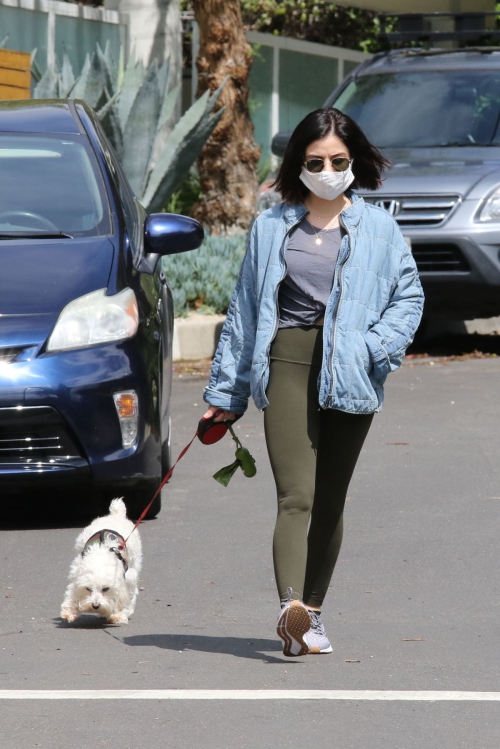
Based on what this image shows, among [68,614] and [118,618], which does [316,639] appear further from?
[68,614]

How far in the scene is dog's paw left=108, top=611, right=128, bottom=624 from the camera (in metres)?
4.96

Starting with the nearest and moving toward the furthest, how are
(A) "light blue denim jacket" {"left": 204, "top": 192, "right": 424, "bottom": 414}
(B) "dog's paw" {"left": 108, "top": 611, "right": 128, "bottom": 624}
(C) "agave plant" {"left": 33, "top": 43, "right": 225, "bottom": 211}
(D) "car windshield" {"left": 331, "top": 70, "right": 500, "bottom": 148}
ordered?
1. (A) "light blue denim jacket" {"left": 204, "top": 192, "right": 424, "bottom": 414}
2. (B) "dog's paw" {"left": 108, "top": 611, "right": 128, "bottom": 624}
3. (D) "car windshield" {"left": 331, "top": 70, "right": 500, "bottom": 148}
4. (C) "agave plant" {"left": 33, "top": 43, "right": 225, "bottom": 211}

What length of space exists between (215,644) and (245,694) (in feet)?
1.89

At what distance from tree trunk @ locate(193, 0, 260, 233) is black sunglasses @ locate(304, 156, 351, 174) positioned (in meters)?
10.5

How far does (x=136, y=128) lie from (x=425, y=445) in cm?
515

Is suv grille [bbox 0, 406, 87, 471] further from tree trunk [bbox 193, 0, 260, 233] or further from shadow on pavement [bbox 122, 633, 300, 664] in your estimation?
tree trunk [bbox 193, 0, 260, 233]

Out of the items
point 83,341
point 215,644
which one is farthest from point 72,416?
point 215,644

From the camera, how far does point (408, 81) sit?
40.6ft

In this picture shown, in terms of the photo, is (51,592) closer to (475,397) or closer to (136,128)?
(475,397)

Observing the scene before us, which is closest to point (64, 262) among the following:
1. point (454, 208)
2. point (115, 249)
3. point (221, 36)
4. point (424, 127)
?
point (115, 249)

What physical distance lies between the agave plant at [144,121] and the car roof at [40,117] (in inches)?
179

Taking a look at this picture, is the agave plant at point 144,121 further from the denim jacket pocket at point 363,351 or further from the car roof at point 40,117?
the denim jacket pocket at point 363,351

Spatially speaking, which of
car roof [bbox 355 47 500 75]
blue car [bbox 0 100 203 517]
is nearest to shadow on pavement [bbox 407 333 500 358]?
car roof [bbox 355 47 500 75]

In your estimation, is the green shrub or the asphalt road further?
the green shrub
